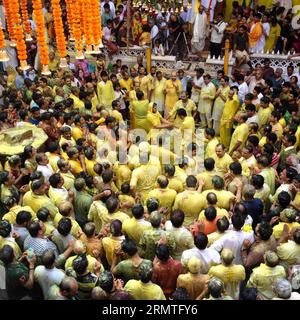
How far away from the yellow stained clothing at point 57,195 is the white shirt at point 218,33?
8377 millimetres

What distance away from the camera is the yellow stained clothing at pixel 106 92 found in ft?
40.1

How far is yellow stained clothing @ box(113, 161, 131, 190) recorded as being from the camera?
858 centimetres

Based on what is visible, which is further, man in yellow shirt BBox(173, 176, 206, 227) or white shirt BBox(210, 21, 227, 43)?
white shirt BBox(210, 21, 227, 43)

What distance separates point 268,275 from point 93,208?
270 centimetres

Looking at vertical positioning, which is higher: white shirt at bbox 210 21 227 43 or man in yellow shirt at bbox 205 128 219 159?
Result: white shirt at bbox 210 21 227 43

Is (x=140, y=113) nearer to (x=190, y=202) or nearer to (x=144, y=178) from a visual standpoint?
(x=144, y=178)

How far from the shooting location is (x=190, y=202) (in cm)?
746

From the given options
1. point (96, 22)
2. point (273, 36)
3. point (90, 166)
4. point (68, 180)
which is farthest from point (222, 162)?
point (273, 36)

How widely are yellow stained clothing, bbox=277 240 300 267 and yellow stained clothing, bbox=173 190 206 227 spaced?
142 cm

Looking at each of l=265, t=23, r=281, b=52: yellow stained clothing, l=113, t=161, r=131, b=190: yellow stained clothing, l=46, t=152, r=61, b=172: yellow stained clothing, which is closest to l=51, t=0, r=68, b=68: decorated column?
l=46, t=152, r=61, b=172: yellow stained clothing

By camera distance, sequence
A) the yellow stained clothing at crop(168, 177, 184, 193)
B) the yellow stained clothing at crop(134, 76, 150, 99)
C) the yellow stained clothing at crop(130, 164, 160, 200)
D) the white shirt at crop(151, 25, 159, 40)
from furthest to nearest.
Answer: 1. the white shirt at crop(151, 25, 159, 40)
2. the yellow stained clothing at crop(134, 76, 150, 99)
3. the yellow stained clothing at crop(130, 164, 160, 200)
4. the yellow stained clothing at crop(168, 177, 184, 193)

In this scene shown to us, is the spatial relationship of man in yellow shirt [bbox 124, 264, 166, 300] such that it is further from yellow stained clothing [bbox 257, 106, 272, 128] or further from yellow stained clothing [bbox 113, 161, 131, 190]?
yellow stained clothing [bbox 257, 106, 272, 128]

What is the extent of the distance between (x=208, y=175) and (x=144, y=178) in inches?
40.0

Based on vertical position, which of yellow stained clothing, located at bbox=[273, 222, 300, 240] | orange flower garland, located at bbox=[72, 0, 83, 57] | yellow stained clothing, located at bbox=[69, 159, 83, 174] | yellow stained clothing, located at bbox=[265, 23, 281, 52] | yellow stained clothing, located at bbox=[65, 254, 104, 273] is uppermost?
orange flower garland, located at bbox=[72, 0, 83, 57]
